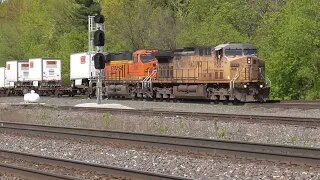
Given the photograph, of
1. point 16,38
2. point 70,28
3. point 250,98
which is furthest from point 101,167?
point 16,38

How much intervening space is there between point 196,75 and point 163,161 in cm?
1943

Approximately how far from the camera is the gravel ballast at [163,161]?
380 inches

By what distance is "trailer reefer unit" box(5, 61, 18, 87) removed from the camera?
50497 mm

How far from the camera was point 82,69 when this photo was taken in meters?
42.9

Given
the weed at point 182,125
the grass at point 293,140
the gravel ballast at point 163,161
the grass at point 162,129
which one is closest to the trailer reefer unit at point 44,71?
the weed at point 182,125

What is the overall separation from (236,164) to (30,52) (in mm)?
54194

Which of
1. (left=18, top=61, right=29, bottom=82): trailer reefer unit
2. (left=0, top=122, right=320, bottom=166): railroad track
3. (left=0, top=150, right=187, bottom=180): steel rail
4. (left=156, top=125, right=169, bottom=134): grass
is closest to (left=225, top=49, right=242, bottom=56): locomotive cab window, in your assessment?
(left=156, top=125, right=169, bottom=134): grass

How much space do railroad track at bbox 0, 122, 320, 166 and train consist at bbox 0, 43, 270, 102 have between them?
43.0 ft

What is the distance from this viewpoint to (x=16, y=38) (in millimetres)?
68250

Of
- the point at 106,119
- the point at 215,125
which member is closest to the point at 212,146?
the point at 215,125

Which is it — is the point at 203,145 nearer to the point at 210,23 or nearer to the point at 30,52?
the point at 210,23

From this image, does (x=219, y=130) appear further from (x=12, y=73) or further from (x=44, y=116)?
(x=12, y=73)

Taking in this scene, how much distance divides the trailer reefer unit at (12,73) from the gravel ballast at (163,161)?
119 feet

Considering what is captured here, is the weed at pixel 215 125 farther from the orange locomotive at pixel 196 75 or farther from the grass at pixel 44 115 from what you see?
the orange locomotive at pixel 196 75
